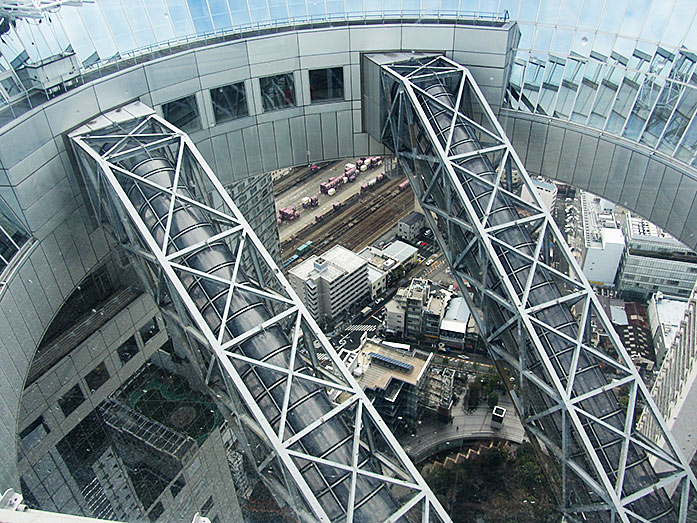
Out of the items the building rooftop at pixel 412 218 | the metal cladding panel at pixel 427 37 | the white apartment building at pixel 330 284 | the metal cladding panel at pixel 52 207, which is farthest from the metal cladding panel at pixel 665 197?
the building rooftop at pixel 412 218

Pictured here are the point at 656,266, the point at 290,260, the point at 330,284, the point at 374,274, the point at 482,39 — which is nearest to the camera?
the point at 482,39

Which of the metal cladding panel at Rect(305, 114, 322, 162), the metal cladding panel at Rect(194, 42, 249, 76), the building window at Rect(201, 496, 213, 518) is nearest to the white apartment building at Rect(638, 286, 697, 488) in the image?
the building window at Rect(201, 496, 213, 518)

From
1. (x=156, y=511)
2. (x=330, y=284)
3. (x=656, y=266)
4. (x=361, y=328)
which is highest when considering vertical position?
(x=156, y=511)

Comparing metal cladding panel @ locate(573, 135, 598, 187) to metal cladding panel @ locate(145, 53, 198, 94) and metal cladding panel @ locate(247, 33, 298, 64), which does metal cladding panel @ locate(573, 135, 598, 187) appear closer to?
metal cladding panel @ locate(247, 33, 298, 64)

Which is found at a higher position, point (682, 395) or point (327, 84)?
point (327, 84)

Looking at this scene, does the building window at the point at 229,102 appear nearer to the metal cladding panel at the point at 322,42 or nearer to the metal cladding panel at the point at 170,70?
the metal cladding panel at the point at 170,70

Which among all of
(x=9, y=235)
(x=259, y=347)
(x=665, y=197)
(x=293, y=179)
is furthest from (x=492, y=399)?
(x=293, y=179)

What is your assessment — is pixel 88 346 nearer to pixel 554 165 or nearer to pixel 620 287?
pixel 554 165

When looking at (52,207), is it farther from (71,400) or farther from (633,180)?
(633,180)
